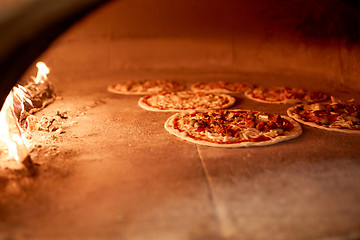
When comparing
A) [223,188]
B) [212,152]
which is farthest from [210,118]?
[223,188]

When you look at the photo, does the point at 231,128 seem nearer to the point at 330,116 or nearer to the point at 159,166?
the point at 159,166

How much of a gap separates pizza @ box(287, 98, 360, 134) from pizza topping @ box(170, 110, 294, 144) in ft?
1.08

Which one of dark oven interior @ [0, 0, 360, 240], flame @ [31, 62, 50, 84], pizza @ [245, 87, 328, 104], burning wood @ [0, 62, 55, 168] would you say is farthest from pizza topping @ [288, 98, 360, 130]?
flame @ [31, 62, 50, 84]

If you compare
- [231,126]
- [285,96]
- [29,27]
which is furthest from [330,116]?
[29,27]

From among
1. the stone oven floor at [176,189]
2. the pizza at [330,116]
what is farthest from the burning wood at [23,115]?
the pizza at [330,116]

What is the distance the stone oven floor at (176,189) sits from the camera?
236cm

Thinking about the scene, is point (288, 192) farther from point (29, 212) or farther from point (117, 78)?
point (117, 78)

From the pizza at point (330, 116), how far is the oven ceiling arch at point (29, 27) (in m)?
3.01

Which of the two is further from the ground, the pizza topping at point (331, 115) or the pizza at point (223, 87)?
the pizza at point (223, 87)

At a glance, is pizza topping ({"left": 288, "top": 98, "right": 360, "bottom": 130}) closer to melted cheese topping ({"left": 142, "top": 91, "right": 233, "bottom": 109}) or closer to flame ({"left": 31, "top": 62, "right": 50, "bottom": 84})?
melted cheese topping ({"left": 142, "top": 91, "right": 233, "bottom": 109})

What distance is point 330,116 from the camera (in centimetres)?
439

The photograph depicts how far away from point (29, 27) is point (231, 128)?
2.48 metres

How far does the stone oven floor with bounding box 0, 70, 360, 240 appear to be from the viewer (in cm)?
236

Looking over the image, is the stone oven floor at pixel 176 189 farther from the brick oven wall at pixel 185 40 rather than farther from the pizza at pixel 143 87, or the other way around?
the brick oven wall at pixel 185 40
